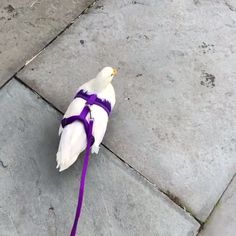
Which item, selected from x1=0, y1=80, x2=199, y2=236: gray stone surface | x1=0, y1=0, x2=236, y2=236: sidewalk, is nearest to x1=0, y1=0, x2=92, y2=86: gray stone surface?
x1=0, y1=0, x2=236, y2=236: sidewalk

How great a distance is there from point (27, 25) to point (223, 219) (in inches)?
68.9

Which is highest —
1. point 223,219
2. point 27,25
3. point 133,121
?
point 27,25

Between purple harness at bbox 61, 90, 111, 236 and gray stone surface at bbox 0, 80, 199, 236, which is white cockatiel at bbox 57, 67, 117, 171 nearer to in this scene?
purple harness at bbox 61, 90, 111, 236

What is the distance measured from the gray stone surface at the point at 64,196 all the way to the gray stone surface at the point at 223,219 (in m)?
0.09

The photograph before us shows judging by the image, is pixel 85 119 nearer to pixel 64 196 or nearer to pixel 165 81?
pixel 64 196

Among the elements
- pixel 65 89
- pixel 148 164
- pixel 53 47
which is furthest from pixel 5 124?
pixel 148 164

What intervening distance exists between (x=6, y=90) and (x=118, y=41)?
79 centimetres

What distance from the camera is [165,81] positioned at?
9.18ft

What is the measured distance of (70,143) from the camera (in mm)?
2225

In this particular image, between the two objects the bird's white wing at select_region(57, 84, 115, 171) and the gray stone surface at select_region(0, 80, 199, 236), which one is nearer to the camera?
the bird's white wing at select_region(57, 84, 115, 171)

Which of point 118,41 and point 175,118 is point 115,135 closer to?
point 175,118

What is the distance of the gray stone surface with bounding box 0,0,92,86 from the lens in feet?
9.37

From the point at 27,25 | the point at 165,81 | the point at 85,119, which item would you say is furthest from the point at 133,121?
the point at 27,25

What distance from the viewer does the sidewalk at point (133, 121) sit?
2.38 m
